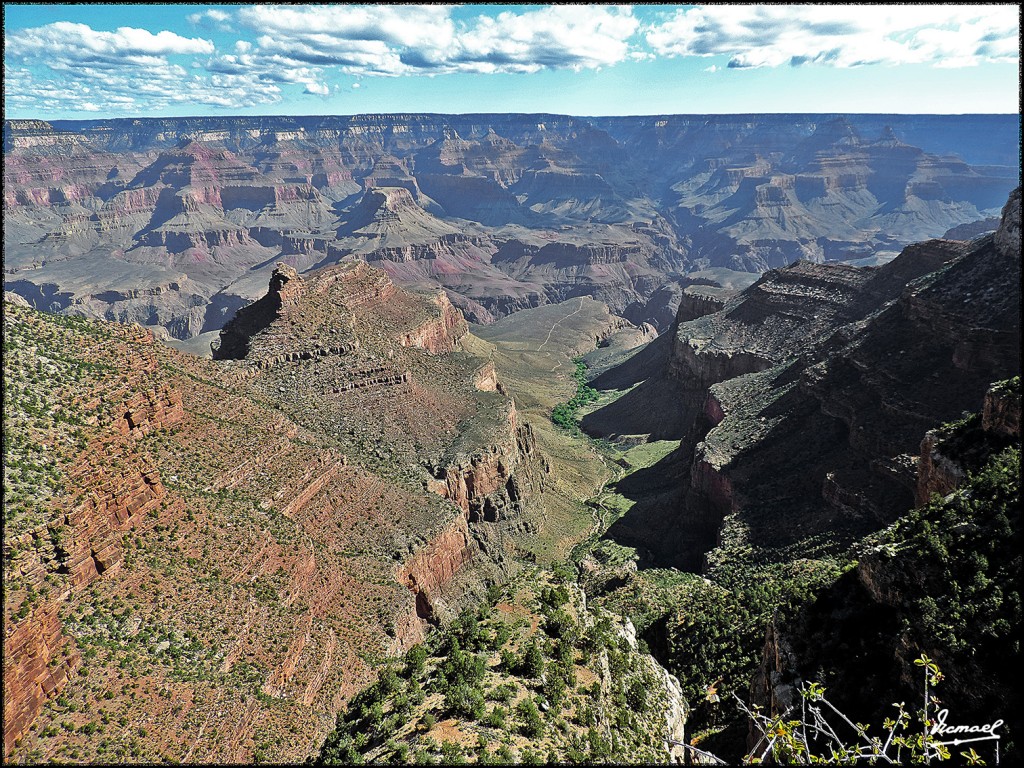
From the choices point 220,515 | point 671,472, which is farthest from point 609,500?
point 220,515

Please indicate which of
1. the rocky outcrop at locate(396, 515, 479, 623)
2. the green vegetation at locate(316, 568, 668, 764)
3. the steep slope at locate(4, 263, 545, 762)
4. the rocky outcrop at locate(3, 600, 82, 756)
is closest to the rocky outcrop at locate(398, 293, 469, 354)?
the steep slope at locate(4, 263, 545, 762)

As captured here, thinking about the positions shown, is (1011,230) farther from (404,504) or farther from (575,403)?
(575,403)

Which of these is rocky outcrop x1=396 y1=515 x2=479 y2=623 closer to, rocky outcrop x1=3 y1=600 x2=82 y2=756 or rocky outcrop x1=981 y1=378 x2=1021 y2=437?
rocky outcrop x1=3 y1=600 x2=82 y2=756

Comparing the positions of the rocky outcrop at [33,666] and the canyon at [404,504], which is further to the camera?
the canyon at [404,504]

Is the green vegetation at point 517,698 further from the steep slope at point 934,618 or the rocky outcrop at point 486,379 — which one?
the rocky outcrop at point 486,379

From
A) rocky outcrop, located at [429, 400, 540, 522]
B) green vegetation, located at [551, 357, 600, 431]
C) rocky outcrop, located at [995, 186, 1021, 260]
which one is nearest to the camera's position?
rocky outcrop, located at [995, 186, 1021, 260]

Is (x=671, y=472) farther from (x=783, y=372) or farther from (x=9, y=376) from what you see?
(x=9, y=376)

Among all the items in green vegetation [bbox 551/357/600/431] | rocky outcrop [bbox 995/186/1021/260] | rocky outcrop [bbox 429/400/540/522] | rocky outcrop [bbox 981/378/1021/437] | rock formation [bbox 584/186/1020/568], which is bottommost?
green vegetation [bbox 551/357/600/431]

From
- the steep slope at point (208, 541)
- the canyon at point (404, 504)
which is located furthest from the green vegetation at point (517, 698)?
the steep slope at point (208, 541)

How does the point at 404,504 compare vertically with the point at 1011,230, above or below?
below

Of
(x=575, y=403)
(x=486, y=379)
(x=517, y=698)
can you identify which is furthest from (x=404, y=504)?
(x=575, y=403)
